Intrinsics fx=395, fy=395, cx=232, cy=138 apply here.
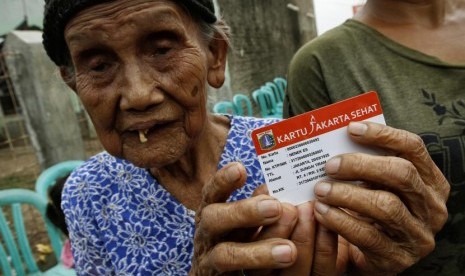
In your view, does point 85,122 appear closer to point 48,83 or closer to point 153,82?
point 48,83

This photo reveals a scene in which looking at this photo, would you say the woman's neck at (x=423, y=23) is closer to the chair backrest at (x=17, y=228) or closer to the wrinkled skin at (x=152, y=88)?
the wrinkled skin at (x=152, y=88)

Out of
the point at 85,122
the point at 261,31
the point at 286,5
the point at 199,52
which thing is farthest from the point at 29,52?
the point at 286,5

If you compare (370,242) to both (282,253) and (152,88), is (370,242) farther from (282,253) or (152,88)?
(152,88)

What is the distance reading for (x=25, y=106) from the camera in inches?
210

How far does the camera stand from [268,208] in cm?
85

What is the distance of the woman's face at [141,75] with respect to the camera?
1.11 m

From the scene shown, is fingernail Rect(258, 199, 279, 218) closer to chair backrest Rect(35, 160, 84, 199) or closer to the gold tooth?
the gold tooth

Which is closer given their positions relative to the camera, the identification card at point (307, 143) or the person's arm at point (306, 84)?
the identification card at point (307, 143)

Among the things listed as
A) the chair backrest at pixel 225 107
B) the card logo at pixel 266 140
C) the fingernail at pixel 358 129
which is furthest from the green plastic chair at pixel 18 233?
the chair backrest at pixel 225 107

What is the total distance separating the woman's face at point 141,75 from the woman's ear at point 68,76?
0.14m

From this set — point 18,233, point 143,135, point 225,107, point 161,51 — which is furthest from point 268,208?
point 225,107

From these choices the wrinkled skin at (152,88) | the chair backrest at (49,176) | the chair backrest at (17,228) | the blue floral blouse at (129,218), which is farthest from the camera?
the chair backrest at (49,176)

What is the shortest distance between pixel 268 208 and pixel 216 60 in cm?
75

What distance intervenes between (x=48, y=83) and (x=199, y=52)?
15.6ft
